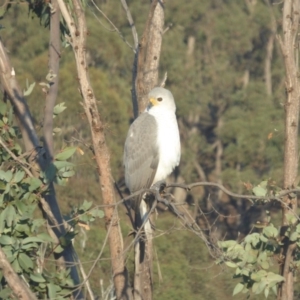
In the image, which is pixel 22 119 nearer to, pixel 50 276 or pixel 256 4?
pixel 50 276

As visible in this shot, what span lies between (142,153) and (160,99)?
411 millimetres

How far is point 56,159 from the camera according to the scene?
5887 millimetres

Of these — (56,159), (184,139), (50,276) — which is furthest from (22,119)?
(184,139)

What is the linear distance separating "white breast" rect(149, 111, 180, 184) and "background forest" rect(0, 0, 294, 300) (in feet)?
41.3

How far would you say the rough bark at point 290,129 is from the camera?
6480mm

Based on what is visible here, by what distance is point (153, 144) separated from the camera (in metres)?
7.04

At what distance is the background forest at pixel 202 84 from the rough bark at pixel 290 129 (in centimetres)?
1322

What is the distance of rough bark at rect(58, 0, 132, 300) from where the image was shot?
6148 mm

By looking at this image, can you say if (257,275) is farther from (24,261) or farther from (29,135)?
(29,135)

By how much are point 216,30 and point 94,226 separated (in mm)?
13989

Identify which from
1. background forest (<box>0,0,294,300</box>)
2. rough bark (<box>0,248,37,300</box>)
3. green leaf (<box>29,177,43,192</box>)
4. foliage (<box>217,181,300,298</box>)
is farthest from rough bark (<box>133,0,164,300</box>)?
background forest (<box>0,0,294,300</box>)

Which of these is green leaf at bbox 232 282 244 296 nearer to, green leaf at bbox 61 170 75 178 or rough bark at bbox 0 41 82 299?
rough bark at bbox 0 41 82 299

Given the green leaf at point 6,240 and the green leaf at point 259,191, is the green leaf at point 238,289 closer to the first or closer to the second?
the green leaf at point 259,191

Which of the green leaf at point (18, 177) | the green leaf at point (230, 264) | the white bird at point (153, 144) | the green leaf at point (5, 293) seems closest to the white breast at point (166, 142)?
the white bird at point (153, 144)
